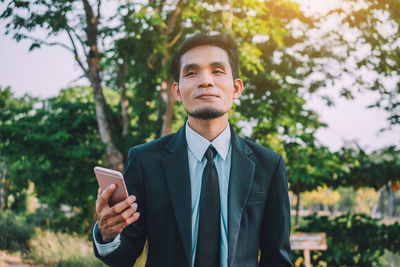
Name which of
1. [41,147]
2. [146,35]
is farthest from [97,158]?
[146,35]

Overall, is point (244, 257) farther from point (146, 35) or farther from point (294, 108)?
point (294, 108)

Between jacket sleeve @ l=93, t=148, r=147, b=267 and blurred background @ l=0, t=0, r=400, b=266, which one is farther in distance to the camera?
blurred background @ l=0, t=0, r=400, b=266

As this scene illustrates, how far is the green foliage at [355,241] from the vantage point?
8898mm

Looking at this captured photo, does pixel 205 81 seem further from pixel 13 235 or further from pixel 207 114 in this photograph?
pixel 13 235

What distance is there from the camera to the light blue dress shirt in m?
1.69

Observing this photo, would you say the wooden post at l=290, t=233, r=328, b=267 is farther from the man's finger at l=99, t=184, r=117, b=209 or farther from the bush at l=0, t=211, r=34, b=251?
the bush at l=0, t=211, r=34, b=251

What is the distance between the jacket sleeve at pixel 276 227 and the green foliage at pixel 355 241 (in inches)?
315

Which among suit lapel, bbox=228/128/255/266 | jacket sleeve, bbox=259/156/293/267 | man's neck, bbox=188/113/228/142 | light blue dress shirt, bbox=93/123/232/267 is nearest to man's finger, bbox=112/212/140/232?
light blue dress shirt, bbox=93/123/232/267

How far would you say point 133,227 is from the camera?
1.72 metres

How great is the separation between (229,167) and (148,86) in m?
7.31

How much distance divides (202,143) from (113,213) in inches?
26.0

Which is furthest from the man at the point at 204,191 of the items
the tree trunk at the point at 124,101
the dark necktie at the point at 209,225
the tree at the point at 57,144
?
the tree trunk at the point at 124,101

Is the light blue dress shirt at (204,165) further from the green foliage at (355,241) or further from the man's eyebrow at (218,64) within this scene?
the green foliage at (355,241)

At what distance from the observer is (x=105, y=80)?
12.8 metres
